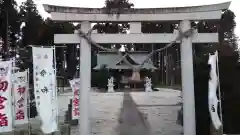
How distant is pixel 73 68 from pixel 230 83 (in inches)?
1514

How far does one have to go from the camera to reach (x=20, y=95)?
977cm

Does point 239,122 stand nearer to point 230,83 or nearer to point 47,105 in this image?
point 230,83

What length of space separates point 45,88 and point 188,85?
409 centimetres

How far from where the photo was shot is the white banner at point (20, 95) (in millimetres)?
9617

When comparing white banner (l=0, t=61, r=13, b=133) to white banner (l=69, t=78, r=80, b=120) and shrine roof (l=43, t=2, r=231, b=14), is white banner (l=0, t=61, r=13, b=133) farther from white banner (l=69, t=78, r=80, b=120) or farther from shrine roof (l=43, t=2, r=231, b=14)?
white banner (l=69, t=78, r=80, b=120)

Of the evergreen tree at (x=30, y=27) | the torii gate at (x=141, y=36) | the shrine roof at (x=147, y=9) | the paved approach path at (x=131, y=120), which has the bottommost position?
the paved approach path at (x=131, y=120)

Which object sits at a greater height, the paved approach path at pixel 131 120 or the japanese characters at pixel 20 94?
the japanese characters at pixel 20 94

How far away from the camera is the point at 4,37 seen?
36781 millimetres

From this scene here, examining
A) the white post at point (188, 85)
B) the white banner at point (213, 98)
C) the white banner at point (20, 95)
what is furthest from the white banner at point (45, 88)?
the white banner at point (213, 98)

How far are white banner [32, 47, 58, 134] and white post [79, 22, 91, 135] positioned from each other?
37.2 inches

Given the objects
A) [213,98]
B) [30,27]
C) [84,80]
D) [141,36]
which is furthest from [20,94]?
[30,27]

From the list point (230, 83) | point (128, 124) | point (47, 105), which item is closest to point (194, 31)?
point (230, 83)

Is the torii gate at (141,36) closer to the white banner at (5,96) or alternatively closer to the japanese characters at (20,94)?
the white banner at (5,96)

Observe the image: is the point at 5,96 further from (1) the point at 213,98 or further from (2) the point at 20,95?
(1) the point at 213,98
